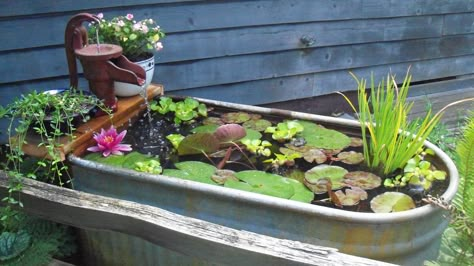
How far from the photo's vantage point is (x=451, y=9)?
3.16 m

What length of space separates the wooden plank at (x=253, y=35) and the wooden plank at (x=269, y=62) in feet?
0.14

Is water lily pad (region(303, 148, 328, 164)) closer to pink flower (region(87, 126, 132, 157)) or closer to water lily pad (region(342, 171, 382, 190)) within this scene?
water lily pad (region(342, 171, 382, 190))

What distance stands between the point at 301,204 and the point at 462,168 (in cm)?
42

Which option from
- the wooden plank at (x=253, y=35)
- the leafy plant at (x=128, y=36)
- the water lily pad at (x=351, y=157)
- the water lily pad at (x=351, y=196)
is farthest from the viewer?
the wooden plank at (x=253, y=35)

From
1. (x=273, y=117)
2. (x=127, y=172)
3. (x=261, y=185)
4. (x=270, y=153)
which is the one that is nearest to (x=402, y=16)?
(x=273, y=117)

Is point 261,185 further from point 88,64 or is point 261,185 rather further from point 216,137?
point 88,64

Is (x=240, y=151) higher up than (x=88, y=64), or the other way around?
(x=88, y=64)

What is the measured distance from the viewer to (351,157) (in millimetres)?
1664

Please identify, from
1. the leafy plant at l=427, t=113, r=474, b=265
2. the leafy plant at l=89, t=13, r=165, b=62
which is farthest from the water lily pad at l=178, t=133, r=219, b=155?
the leafy plant at l=427, t=113, r=474, b=265

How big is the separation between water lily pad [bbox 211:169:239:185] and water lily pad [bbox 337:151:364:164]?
0.38 metres

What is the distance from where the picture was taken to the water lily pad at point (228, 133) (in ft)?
5.65

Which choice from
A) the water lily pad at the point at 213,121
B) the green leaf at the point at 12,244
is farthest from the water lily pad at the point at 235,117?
the green leaf at the point at 12,244

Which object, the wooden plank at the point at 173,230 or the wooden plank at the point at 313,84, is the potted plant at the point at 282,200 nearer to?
the wooden plank at the point at 173,230

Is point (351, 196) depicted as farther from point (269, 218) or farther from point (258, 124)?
point (258, 124)
